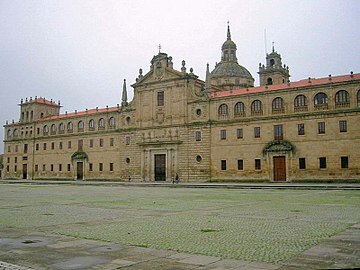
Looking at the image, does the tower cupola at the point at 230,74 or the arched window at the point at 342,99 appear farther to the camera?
the tower cupola at the point at 230,74

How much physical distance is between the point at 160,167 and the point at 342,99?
26224 mm

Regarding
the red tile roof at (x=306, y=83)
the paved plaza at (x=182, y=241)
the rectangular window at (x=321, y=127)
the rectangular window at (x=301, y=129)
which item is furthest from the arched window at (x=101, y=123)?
the paved plaza at (x=182, y=241)

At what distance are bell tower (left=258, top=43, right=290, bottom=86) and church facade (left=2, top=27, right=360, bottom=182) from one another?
0.19 meters

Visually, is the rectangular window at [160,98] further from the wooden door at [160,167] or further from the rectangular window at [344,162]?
the rectangular window at [344,162]

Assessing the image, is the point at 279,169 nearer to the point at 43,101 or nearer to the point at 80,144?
the point at 80,144

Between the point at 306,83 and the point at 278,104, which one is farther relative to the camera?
the point at 278,104

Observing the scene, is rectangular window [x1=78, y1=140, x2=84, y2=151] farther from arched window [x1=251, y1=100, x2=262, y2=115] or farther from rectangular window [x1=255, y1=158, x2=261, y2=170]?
rectangular window [x1=255, y1=158, x2=261, y2=170]

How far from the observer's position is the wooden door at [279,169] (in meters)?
48.4

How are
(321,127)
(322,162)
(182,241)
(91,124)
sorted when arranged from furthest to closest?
(91,124) < (321,127) < (322,162) < (182,241)

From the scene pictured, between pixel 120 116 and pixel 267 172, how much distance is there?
25.7 m

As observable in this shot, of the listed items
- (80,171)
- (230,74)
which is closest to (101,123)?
(80,171)

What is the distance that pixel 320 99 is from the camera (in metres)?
46.6

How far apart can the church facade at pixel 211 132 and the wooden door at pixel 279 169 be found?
0.12 meters

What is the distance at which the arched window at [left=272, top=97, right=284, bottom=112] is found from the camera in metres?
49.2
